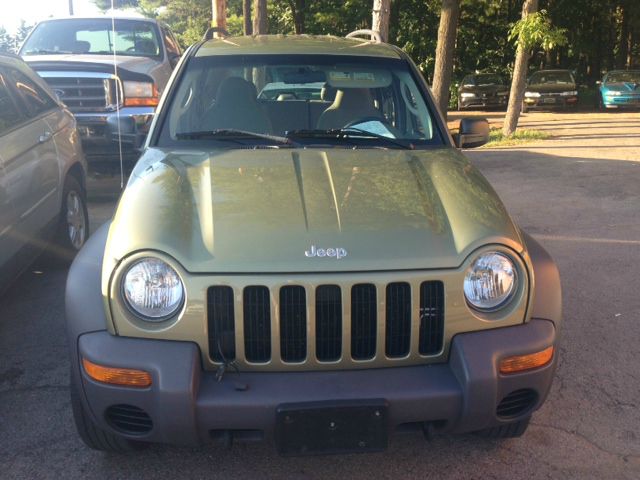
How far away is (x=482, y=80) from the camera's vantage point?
2602 cm

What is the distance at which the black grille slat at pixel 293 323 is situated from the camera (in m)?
2.70

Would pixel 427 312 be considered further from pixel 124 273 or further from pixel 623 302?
pixel 623 302

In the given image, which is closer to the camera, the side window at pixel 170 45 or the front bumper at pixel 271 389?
the front bumper at pixel 271 389

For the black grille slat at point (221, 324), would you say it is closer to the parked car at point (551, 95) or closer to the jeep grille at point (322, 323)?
the jeep grille at point (322, 323)

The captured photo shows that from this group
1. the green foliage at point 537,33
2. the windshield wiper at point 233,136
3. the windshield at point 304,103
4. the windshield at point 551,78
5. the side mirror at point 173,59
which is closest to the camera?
the windshield wiper at point 233,136

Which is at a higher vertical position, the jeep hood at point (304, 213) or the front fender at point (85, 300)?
the jeep hood at point (304, 213)

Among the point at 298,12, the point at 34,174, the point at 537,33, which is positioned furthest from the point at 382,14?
the point at 298,12

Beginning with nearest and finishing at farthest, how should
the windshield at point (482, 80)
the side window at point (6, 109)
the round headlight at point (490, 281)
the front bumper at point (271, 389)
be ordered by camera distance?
1. the front bumper at point (271, 389)
2. the round headlight at point (490, 281)
3. the side window at point (6, 109)
4. the windshield at point (482, 80)

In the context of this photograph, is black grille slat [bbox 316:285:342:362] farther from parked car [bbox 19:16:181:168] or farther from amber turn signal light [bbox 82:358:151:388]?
parked car [bbox 19:16:181:168]

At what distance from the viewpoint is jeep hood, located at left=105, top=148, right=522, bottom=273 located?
9.01ft

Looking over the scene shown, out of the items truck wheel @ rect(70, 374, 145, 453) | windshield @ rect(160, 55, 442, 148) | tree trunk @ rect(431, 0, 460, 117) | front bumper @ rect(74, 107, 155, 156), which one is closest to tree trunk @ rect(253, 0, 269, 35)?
tree trunk @ rect(431, 0, 460, 117)

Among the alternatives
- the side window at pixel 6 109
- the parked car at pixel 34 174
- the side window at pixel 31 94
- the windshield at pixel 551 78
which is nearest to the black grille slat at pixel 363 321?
the parked car at pixel 34 174

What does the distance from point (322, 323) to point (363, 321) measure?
0.54 ft

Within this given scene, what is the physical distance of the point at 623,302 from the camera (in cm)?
517
